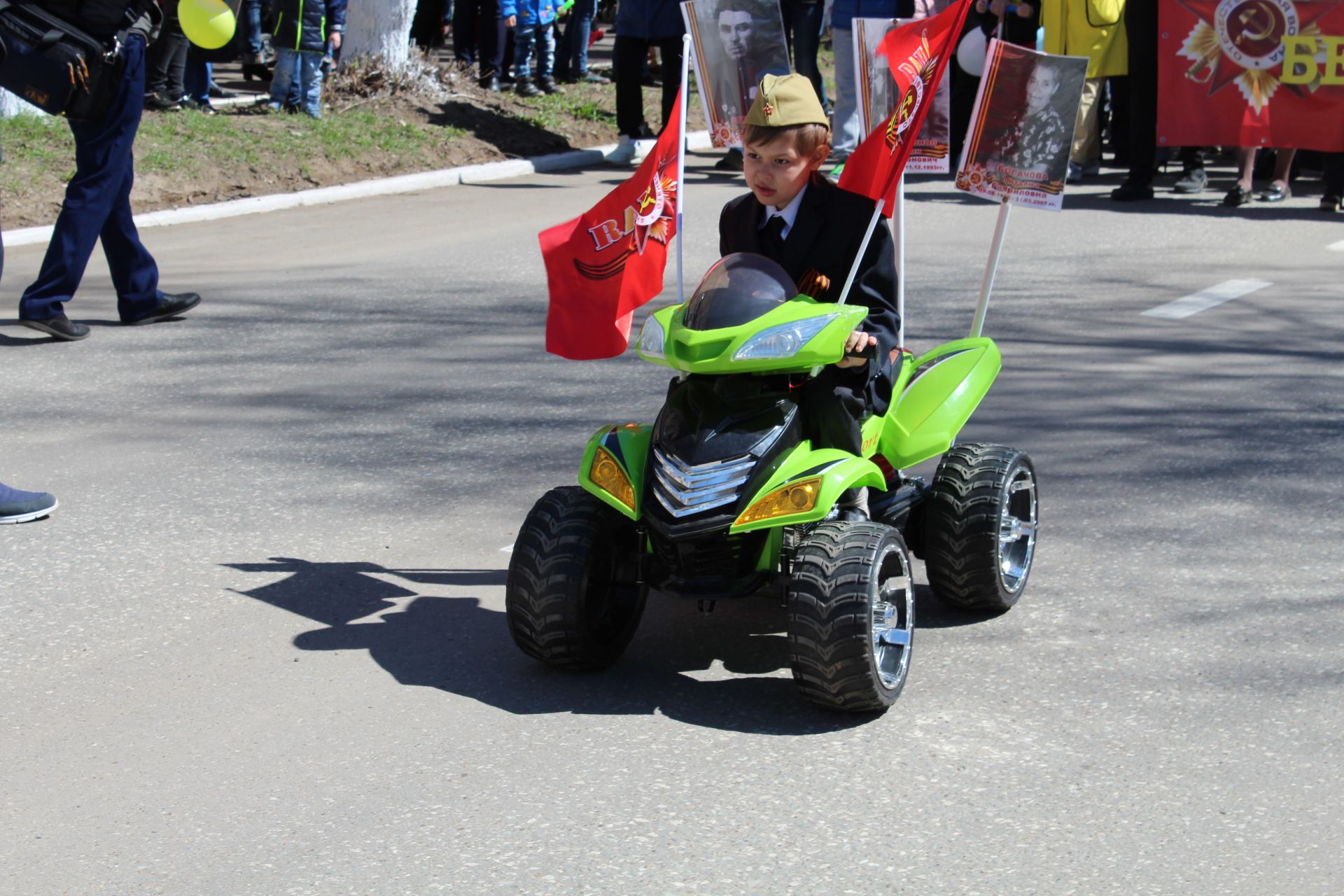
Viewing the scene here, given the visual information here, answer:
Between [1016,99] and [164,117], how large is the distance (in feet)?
30.6

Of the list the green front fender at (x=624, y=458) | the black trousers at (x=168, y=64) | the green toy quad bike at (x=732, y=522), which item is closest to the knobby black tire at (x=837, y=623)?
the green toy quad bike at (x=732, y=522)

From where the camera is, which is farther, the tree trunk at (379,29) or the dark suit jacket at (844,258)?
the tree trunk at (379,29)

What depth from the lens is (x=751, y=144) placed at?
4391 mm

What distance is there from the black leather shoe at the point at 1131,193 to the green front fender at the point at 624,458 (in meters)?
9.13

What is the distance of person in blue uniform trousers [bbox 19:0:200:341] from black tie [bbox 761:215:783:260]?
165 inches

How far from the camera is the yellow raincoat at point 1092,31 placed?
1284 centimetres

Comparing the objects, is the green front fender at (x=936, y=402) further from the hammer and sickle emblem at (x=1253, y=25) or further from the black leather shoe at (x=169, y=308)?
the hammer and sickle emblem at (x=1253, y=25)

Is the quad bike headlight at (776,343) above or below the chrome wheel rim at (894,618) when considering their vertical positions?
above

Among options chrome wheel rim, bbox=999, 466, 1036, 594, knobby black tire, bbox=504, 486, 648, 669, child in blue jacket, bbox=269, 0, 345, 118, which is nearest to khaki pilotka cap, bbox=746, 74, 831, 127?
knobby black tire, bbox=504, 486, 648, 669

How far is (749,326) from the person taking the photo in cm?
412

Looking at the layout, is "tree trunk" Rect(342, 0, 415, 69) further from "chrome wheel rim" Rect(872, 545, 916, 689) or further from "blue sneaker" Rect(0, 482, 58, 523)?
"chrome wheel rim" Rect(872, 545, 916, 689)

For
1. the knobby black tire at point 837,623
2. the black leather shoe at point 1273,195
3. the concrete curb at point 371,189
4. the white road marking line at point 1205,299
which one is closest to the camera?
the knobby black tire at point 837,623

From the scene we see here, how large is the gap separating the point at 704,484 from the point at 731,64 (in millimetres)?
2494

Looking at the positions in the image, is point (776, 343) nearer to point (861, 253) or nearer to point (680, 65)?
point (861, 253)
